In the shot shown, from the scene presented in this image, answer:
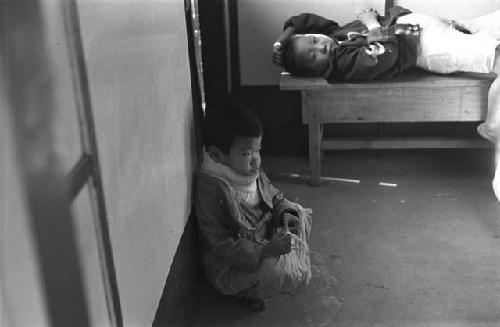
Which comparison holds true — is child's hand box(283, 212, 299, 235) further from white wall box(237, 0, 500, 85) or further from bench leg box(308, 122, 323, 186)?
white wall box(237, 0, 500, 85)

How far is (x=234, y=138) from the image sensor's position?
2648 millimetres

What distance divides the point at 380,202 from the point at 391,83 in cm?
64

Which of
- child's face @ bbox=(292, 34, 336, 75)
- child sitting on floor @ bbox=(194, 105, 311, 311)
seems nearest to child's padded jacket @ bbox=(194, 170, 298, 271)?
child sitting on floor @ bbox=(194, 105, 311, 311)

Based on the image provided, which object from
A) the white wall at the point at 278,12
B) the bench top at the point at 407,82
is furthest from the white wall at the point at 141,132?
the white wall at the point at 278,12

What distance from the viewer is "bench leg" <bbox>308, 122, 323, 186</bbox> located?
3.74m

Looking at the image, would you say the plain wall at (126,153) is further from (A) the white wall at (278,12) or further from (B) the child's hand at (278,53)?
(A) the white wall at (278,12)

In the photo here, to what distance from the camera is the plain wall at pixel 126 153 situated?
1097 mm

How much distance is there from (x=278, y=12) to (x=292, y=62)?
53 cm

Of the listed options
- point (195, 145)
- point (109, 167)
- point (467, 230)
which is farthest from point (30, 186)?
point (467, 230)

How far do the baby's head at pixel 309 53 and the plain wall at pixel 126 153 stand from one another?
3.48 ft

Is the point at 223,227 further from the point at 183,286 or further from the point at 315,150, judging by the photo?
the point at 315,150

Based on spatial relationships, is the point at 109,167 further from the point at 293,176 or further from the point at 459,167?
the point at 459,167

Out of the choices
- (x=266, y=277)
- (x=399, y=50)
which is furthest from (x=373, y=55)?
(x=266, y=277)

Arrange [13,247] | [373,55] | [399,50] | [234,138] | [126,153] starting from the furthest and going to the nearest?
1. [399,50]
2. [373,55]
3. [234,138]
4. [126,153]
5. [13,247]
